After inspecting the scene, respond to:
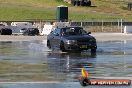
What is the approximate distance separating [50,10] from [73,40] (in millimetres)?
57016

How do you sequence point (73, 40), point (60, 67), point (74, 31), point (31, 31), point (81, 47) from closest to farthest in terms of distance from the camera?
point (60, 67), point (81, 47), point (73, 40), point (74, 31), point (31, 31)

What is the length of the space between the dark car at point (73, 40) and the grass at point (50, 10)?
147ft

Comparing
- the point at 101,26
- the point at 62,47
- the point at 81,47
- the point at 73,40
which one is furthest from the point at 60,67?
the point at 101,26

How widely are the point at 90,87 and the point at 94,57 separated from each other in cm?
1239

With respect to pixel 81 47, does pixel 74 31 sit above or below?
above

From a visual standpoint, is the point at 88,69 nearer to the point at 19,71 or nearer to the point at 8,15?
the point at 19,71

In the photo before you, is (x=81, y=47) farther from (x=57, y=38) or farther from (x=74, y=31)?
(x=57, y=38)

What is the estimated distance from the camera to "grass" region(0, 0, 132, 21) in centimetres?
8238

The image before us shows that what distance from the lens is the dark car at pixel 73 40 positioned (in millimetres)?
31922

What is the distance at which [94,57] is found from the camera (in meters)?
28.8

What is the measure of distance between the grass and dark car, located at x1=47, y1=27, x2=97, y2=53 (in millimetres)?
44698

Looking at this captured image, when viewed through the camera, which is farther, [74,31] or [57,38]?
[57,38]

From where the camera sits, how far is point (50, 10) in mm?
88875

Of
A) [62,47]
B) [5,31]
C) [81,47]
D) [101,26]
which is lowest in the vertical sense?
[101,26]
